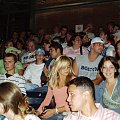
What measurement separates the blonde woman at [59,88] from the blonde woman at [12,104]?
119 centimetres

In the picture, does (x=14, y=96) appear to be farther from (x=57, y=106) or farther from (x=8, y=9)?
(x=8, y=9)

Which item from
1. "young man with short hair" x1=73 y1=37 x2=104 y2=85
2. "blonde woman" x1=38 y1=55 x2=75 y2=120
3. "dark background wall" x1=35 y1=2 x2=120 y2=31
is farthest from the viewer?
"dark background wall" x1=35 y1=2 x2=120 y2=31

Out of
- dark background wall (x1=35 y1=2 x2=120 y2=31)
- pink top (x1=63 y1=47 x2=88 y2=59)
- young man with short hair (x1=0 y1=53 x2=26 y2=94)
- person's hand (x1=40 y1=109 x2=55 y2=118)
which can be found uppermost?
dark background wall (x1=35 y1=2 x2=120 y2=31)

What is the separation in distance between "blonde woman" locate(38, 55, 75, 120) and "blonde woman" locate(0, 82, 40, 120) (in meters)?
1.19

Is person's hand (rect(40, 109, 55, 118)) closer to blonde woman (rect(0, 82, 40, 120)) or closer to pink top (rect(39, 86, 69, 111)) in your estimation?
pink top (rect(39, 86, 69, 111))

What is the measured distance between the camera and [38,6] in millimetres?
13227

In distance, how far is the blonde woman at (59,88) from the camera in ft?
14.8

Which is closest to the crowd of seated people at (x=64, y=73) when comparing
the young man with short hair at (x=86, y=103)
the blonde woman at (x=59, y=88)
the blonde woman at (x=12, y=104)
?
the blonde woman at (x=59, y=88)

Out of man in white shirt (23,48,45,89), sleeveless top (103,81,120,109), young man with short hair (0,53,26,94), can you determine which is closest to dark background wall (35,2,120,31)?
man in white shirt (23,48,45,89)

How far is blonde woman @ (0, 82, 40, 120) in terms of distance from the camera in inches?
127

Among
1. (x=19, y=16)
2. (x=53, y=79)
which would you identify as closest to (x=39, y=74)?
(x=53, y=79)

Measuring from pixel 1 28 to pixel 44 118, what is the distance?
10.3m

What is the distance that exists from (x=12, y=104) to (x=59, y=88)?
57.5 inches

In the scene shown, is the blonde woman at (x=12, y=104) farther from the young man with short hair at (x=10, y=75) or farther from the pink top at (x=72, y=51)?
the pink top at (x=72, y=51)
